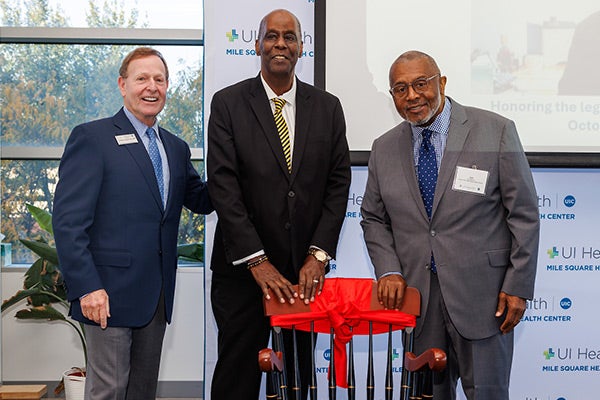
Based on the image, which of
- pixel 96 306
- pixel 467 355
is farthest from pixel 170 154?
pixel 467 355

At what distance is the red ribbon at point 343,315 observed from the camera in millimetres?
2135

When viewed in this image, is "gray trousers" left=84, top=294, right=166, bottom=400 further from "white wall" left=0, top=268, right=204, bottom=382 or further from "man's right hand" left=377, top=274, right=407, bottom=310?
"white wall" left=0, top=268, right=204, bottom=382

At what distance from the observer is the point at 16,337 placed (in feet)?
14.0

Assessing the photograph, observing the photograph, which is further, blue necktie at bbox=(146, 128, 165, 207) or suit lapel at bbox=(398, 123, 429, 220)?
blue necktie at bbox=(146, 128, 165, 207)

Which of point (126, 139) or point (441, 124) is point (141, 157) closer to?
point (126, 139)

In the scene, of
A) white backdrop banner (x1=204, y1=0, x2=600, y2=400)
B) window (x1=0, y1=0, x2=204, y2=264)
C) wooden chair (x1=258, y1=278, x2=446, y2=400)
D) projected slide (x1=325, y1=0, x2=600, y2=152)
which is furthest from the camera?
window (x1=0, y1=0, x2=204, y2=264)

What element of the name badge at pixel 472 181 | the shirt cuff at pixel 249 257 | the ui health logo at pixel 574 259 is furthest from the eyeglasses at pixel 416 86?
the ui health logo at pixel 574 259

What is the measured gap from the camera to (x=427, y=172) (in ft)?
7.84

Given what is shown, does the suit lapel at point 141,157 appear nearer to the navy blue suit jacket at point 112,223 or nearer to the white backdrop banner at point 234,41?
the navy blue suit jacket at point 112,223

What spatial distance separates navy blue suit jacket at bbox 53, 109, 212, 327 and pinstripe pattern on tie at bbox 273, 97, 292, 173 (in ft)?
1.55

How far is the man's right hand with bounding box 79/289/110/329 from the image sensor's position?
93.0 inches

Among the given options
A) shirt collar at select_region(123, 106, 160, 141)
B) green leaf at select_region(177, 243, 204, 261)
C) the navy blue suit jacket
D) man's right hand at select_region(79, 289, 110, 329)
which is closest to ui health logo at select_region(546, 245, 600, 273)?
green leaf at select_region(177, 243, 204, 261)

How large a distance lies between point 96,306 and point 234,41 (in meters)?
1.62

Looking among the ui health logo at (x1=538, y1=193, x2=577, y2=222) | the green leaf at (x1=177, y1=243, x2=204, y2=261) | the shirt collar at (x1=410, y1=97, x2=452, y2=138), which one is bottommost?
the green leaf at (x1=177, y1=243, x2=204, y2=261)
